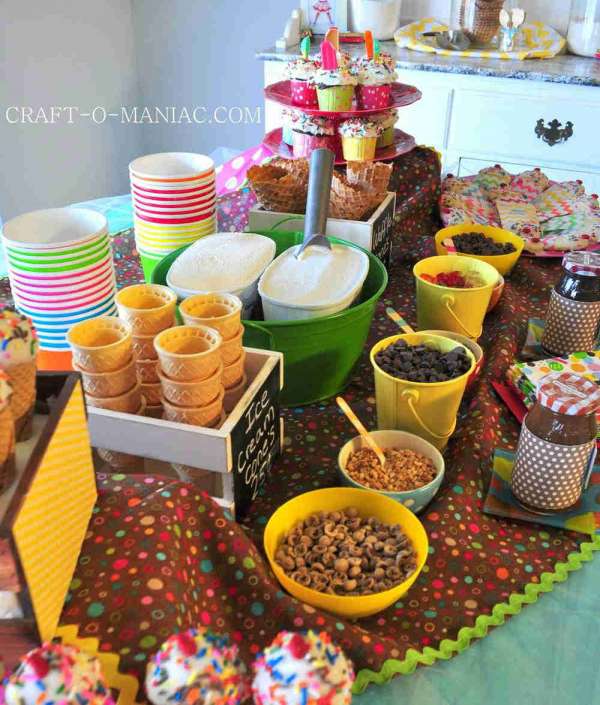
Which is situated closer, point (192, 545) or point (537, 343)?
point (192, 545)

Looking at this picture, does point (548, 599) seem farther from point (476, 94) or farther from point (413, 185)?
point (476, 94)

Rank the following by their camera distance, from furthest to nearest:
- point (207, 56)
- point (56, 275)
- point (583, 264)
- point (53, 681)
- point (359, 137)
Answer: point (207, 56) < point (359, 137) < point (583, 264) < point (56, 275) < point (53, 681)

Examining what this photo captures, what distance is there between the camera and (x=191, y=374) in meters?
0.73

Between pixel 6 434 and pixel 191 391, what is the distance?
10.3 inches

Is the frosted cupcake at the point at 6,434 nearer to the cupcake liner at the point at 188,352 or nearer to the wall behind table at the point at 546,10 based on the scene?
the cupcake liner at the point at 188,352

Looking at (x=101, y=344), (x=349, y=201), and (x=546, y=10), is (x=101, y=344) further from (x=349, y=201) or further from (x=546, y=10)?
(x=546, y=10)

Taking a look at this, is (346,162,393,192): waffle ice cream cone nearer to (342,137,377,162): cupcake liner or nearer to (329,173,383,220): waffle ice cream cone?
(329,173,383,220): waffle ice cream cone

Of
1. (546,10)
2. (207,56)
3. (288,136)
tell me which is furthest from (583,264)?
(207,56)

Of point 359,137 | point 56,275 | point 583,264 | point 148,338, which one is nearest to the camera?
point 148,338

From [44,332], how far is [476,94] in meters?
2.22

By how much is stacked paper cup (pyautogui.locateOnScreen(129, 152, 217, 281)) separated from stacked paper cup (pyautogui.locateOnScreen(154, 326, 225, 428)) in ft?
1.51

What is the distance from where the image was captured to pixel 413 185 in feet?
5.41

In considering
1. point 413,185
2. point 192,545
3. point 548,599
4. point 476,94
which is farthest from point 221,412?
point 476,94

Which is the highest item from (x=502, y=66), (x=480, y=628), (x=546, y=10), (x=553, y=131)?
(x=546, y=10)
